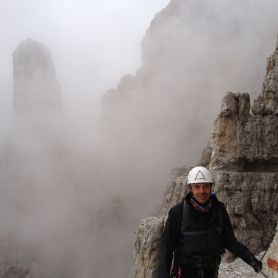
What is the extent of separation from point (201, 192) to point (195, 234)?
0.57 metres

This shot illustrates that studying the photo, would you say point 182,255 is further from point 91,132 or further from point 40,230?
point 91,132

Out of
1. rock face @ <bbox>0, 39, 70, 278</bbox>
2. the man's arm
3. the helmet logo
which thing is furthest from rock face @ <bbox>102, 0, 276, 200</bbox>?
the helmet logo

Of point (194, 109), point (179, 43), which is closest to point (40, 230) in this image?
point (194, 109)

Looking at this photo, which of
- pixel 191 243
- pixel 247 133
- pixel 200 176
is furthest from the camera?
pixel 247 133

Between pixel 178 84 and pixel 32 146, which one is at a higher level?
pixel 178 84

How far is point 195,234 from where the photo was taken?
497 centimetres

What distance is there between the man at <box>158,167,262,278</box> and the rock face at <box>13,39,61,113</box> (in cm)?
9538

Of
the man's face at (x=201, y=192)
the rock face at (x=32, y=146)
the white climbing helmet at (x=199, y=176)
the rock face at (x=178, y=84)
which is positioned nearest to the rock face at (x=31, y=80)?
the rock face at (x=32, y=146)

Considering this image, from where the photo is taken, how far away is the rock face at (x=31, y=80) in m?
95.9

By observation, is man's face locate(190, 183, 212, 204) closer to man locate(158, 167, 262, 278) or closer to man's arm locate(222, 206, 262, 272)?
man locate(158, 167, 262, 278)

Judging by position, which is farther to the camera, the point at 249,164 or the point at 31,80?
the point at 31,80

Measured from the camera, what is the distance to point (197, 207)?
16.4 ft

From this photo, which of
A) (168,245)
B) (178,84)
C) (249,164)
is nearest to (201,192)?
(168,245)

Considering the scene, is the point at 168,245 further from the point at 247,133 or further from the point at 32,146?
the point at 32,146
